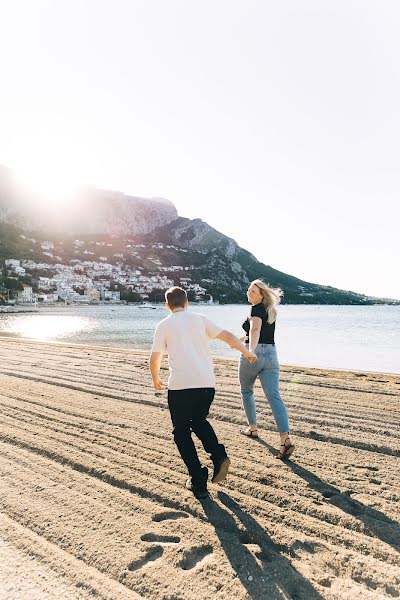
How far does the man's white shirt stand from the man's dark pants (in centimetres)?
8

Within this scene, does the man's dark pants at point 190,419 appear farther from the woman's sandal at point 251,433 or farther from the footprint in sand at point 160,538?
the woman's sandal at point 251,433

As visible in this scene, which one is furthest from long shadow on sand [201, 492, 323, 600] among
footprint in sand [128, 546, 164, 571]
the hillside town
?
the hillside town

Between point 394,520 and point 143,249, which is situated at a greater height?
point 143,249

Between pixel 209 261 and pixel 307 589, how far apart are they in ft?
536

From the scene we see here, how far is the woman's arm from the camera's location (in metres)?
5.12

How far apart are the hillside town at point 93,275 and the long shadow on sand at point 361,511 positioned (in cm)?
11056

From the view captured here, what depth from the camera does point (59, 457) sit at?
495 centimetres

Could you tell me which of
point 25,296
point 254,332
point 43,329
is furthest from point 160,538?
point 25,296

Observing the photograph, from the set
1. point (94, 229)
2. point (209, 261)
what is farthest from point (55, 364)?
point (94, 229)

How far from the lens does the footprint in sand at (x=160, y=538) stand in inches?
128

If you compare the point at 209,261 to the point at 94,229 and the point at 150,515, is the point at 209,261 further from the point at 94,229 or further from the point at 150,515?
the point at 150,515

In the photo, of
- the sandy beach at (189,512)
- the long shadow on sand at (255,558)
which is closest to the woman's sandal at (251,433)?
the sandy beach at (189,512)

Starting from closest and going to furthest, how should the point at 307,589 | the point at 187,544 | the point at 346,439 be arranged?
the point at 307,589, the point at 187,544, the point at 346,439

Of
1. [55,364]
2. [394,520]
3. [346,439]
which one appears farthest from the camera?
[55,364]
